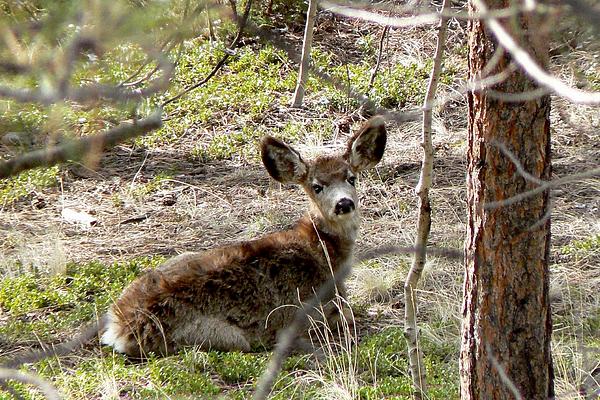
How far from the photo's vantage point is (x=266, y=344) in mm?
8055

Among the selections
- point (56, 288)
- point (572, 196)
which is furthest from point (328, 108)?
point (56, 288)

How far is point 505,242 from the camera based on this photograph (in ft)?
16.4

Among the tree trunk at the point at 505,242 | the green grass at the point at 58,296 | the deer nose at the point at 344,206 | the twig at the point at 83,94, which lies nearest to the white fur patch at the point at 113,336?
the green grass at the point at 58,296

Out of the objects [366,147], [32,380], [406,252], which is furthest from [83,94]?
[366,147]

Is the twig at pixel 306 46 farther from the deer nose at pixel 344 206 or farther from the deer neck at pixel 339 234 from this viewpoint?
the deer nose at pixel 344 206

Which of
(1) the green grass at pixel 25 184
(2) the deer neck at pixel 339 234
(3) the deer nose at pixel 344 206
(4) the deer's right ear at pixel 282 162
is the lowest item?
(2) the deer neck at pixel 339 234

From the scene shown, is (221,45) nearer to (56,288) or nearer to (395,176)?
(395,176)

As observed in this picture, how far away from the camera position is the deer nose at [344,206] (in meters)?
8.32

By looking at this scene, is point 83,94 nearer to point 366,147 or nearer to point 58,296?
point 58,296

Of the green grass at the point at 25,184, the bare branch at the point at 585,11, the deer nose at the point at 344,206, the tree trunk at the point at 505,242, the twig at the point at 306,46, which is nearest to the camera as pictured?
the bare branch at the point at 585,11

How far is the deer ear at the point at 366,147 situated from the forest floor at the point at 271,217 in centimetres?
96

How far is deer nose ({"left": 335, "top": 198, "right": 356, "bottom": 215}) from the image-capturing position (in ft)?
27.3

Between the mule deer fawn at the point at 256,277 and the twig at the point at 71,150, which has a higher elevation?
the twig at the point at 71,150

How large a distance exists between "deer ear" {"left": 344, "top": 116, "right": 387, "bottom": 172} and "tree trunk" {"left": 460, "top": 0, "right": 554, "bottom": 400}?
363 cm
